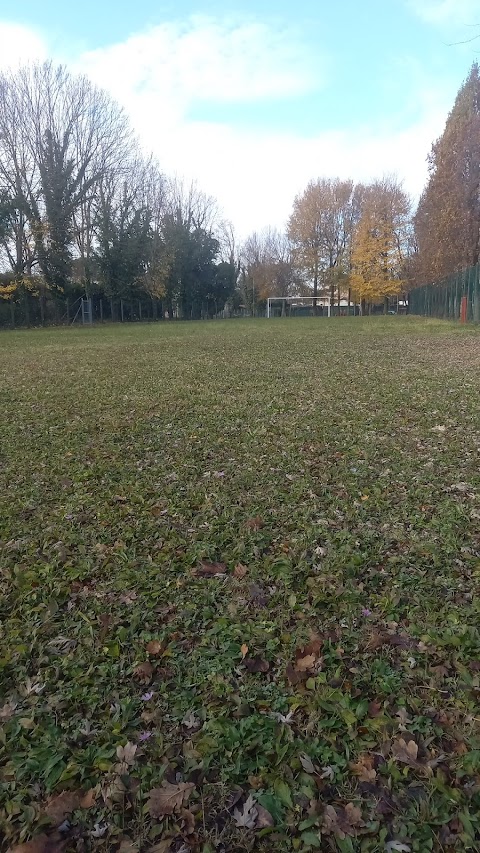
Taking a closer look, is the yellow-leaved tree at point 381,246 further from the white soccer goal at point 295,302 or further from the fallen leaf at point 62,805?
the fallen leaf at point 62,805

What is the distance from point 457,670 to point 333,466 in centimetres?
265

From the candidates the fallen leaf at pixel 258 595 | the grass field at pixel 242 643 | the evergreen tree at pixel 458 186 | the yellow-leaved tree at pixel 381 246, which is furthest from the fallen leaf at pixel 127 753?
the yellow-leaved tree at pixel 381 246

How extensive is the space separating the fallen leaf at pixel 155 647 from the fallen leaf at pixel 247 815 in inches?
32.8

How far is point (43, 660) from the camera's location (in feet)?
8.03

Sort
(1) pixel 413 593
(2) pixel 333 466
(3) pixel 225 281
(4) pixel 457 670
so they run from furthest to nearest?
1. (3) pixel 225 281
2. (2) pixel 333 466
3. (1) pixel 413 593
4. (4) pixel 457 670

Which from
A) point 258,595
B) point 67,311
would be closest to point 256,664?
point 258,595

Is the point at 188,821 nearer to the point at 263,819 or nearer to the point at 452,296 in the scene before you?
the point at 263,819

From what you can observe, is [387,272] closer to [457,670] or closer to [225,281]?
[225,281]

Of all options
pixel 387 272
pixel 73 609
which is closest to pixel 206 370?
pixel 73 609

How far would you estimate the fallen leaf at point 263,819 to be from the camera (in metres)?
1.67

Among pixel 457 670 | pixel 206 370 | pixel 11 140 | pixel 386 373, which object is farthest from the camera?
pixel 11 140

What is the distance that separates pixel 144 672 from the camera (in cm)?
234

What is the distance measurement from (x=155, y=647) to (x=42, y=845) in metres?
0.91

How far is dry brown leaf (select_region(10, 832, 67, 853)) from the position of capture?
1628 mm
